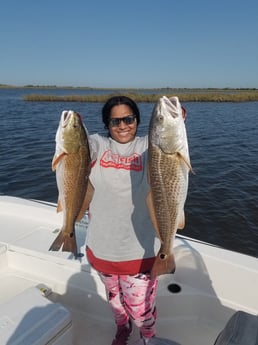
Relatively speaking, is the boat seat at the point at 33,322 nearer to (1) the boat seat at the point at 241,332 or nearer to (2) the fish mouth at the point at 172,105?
(1) the boat seat at the point at 241,332

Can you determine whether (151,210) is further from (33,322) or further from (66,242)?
(33,322)

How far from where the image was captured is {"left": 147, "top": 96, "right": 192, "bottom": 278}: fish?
236 cm

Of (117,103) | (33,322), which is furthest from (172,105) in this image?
(33,322)

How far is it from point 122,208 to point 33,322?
3.93ft

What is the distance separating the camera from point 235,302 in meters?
3.67

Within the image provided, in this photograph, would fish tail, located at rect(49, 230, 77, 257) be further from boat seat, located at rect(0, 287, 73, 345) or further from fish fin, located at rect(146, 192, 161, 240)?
fish fin, located at rect(146, 192, 161, 240)

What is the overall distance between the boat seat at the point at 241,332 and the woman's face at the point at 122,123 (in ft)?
5.49

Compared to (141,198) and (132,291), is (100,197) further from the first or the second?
(132,291)

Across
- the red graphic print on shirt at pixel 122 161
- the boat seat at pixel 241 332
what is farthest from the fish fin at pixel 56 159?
the boat seat at pixel 241 332

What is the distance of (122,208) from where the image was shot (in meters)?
2.80

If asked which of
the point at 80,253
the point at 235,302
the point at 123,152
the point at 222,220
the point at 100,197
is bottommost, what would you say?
the point at 222,220

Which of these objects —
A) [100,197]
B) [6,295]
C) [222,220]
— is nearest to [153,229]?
[100,197]

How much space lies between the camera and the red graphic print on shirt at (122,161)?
9.12 ft

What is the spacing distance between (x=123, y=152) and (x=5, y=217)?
3.13 m
